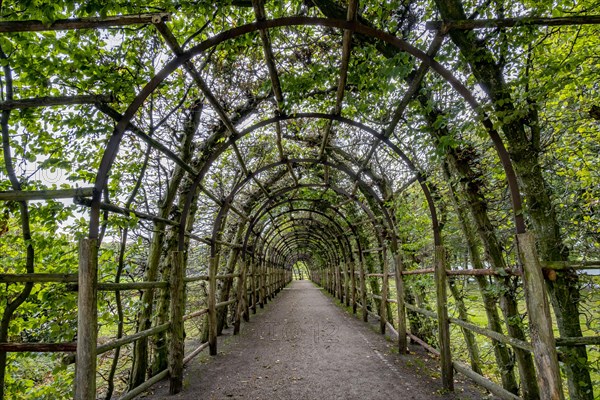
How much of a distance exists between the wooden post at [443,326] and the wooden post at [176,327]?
2936mm

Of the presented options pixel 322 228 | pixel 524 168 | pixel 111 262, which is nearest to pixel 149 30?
pixel 111 262

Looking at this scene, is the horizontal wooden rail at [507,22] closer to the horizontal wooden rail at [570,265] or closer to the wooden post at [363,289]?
the horizontal wooden rail at [570,265]

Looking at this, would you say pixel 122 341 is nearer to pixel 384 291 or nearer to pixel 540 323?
pixel 540 323

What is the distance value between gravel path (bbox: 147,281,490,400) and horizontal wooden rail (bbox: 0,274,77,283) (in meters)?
1.99

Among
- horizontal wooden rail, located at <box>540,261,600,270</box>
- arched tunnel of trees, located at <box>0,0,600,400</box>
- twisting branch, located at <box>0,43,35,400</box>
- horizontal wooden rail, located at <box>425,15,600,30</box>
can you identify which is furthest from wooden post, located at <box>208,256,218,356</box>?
horizontal wooden rail, located at <box>425,15,600,30</box>

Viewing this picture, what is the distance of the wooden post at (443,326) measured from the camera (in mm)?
3420

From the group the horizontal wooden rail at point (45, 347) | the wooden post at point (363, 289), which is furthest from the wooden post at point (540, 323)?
the wooden post at point (363, 289)

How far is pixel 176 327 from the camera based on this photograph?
3.69 meters

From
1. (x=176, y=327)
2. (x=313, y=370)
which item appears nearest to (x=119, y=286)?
(x=176, y=327)

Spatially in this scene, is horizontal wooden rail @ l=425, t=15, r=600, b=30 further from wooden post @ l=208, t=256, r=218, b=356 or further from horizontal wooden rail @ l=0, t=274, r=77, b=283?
wooden post @ l=208, t=256, r=218, b=356

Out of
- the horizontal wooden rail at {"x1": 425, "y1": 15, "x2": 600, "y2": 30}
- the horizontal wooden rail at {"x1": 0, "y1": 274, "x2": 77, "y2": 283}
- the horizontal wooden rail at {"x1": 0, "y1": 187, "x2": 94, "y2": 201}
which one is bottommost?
the horizontal wooden rail at {"x1": 0, "y1": 274, "x2": 77, "y2": 283}

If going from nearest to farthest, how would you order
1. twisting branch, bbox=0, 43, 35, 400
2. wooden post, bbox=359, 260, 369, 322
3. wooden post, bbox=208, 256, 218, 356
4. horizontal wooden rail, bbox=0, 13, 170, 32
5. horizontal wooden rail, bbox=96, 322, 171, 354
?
horizontal wooden rail, bbox=0, 13, 170, 32 → horizontal wooden rail, bbox=96, 322, 171, 354 → twisting branch, bbox=0, 43, 35, 400 → wooden post, bbox=208, 256, 218, 356 → wooden post, bbox=359, 260, 369, 322

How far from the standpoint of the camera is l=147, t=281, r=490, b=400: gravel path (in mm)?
3557

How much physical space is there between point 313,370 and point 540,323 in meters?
3.07
